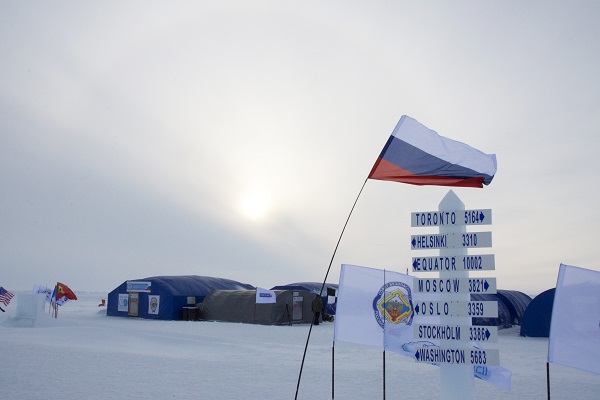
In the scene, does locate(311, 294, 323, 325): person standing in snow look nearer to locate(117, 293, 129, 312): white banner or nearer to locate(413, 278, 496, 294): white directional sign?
locate(117, 293, 129, 312): white banner

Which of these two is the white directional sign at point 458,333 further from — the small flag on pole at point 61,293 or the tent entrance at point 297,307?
the small flag on pole at point 61,293

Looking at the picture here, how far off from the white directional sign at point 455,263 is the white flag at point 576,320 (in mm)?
1311

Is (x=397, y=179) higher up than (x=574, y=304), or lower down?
higher up

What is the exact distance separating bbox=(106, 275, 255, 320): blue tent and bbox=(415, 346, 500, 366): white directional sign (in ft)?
91.7

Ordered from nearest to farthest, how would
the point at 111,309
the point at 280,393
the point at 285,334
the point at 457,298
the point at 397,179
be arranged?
the point at 457,298 → the point at 397,179 → the point at 280,393 → the point at 285,334 → the point at 111,309

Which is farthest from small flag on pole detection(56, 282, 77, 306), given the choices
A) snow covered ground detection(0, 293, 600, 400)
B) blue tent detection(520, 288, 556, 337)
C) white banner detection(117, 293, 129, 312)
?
blue tent detection(520, 288, 556, 337)

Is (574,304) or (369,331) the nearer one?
(574,304)

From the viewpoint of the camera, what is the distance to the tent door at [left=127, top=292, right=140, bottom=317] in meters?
→ 36.0

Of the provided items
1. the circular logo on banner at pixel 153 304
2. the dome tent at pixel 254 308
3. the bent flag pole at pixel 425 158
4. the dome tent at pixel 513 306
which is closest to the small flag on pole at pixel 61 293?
the circular logo on banner at pixel 153 304

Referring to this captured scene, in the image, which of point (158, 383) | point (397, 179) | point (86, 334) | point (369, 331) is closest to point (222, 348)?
point (86, 334)

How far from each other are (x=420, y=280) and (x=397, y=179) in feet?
5.52

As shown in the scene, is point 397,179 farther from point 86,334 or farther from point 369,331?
point 86,334

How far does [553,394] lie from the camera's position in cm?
1163

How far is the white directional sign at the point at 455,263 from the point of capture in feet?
27.4
